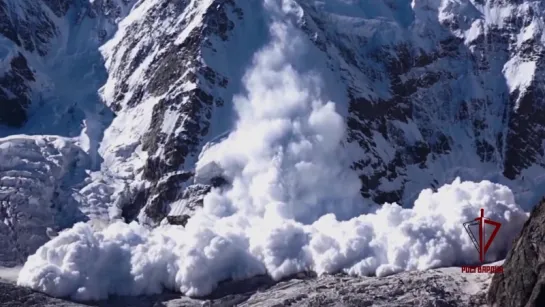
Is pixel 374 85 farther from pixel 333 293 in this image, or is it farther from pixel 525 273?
pixel 525 273

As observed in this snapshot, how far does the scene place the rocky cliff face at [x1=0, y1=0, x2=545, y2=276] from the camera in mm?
164625

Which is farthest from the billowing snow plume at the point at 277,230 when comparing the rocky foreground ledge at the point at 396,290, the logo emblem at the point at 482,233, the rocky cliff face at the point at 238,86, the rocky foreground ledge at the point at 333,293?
the rocky cliff face at the point at 238,86

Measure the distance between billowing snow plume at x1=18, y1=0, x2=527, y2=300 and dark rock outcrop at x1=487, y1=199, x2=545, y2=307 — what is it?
15.2 m

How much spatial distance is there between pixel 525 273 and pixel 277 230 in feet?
111

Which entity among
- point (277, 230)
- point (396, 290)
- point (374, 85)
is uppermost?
point (374, 85)

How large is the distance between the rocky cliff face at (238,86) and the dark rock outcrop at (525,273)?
3885 cm

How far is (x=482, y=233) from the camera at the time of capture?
471ft

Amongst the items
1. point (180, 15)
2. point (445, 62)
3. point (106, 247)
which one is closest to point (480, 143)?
point (445, 62)

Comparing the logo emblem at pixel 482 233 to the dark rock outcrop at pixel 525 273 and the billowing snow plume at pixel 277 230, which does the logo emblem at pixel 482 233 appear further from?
the dark rock outcrop at pixel 525 273

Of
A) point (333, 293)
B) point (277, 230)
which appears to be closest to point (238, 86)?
point (277, 230)

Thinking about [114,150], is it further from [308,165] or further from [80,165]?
[308,165]

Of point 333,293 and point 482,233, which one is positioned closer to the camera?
point 333,293

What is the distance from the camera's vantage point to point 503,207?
146 m

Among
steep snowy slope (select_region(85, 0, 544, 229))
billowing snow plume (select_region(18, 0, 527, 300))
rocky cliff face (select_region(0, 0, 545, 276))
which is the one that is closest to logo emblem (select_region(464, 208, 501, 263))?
billowing snow plume (select_region(18, 0, 527, 300))
